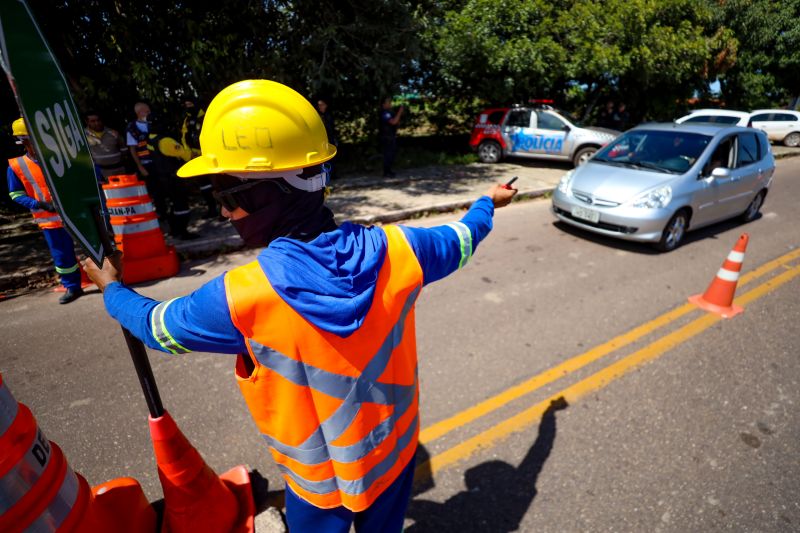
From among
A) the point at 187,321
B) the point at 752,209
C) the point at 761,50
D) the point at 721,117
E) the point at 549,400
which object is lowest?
the point at 752,209

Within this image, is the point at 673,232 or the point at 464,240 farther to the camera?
the point at 673,232

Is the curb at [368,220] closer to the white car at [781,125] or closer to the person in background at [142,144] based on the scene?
the person in background at [142,144]

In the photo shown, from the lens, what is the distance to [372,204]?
8.38m

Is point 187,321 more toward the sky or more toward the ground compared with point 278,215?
more toward the ground

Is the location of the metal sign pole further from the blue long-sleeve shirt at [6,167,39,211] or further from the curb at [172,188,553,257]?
the curb at [172,188,553,257]

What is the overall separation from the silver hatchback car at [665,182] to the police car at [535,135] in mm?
4380

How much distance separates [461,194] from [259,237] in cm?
811

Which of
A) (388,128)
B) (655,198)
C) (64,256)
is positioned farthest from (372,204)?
(64,256)

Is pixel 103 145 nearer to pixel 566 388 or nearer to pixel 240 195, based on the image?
pixel 240 195

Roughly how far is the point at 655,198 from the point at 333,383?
19.8ft

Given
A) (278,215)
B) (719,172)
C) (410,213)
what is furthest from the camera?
(410,213)

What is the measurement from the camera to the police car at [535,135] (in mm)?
11680

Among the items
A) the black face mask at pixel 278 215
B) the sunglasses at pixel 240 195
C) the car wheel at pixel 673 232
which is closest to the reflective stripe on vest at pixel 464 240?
the black face mask at pixel 278 215

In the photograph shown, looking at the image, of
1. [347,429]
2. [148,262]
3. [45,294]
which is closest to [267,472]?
[347,429]
